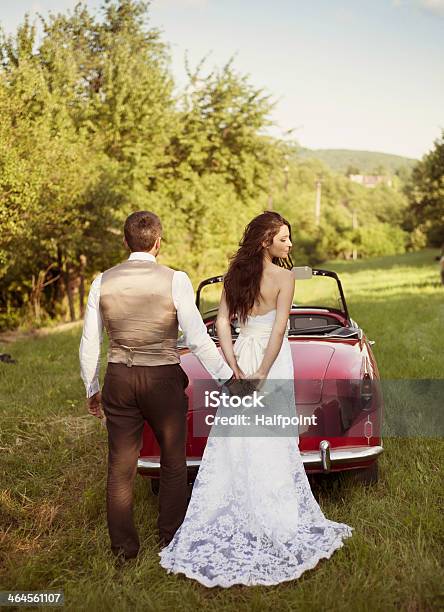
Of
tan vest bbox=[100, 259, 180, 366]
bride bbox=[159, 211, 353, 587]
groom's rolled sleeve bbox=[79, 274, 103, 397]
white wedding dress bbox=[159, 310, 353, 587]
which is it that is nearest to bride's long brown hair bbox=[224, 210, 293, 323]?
bride bbox=[159, 211, 353, 587]

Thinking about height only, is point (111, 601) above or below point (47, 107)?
below

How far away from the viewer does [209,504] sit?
4367 mm

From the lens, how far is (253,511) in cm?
431

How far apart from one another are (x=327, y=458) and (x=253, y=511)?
2.12 feet

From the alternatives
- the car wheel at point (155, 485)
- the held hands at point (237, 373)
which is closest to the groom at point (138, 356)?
the held hands at point (237, 373)

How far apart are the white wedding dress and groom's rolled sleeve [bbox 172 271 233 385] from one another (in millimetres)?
374

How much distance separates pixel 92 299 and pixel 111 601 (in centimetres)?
167

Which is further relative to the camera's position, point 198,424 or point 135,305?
point 198,424

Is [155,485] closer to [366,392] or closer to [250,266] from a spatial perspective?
[366,392]

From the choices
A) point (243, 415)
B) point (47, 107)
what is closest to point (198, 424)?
point (243, 415)

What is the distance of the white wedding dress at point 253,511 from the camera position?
402 cm

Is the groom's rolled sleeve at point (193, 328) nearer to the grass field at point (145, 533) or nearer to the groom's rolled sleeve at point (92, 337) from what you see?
the groom's rolled sleeve at point (92, 337)

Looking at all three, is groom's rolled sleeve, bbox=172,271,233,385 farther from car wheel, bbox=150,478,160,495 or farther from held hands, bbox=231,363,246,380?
car wheel, bbox=150,478,160,495

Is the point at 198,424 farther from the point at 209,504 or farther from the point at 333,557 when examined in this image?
the point at 333,557
